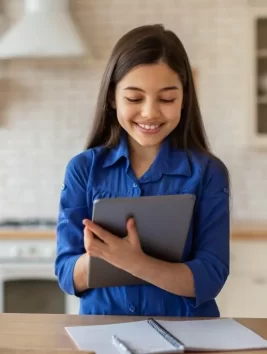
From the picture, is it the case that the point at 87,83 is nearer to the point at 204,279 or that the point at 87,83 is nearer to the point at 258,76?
the point at 258,76

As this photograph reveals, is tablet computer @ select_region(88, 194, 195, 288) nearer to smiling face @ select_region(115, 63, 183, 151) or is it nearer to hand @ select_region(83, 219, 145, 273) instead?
hand @ select_region(83, 219, 145, 273)

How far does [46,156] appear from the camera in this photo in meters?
3.47

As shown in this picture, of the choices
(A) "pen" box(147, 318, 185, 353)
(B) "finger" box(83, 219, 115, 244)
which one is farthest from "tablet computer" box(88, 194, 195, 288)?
(A) "pen" box(147, 318, 185, 353)

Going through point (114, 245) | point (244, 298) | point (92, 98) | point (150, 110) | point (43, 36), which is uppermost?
point (43, 36)

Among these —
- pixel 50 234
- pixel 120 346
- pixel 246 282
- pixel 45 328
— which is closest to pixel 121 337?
pixel 120 346

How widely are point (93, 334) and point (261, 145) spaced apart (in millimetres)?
2321

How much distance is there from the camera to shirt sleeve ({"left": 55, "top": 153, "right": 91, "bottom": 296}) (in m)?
1.21

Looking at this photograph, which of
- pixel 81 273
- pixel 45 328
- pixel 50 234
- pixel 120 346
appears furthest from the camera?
pixel 50 234

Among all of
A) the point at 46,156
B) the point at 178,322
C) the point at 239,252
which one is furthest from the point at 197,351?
the point at 46,156

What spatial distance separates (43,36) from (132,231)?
7.47 ft

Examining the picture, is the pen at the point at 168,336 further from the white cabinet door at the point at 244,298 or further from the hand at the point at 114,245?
the white cabinet door at the point at 244,298

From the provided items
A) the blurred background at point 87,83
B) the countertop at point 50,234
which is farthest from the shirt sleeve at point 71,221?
the blurred background at point 87,83

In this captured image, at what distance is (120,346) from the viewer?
3.11 feet

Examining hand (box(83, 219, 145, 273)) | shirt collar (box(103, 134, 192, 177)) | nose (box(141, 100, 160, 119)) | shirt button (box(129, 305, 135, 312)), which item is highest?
nose (box(141, 100, 160, 119))
